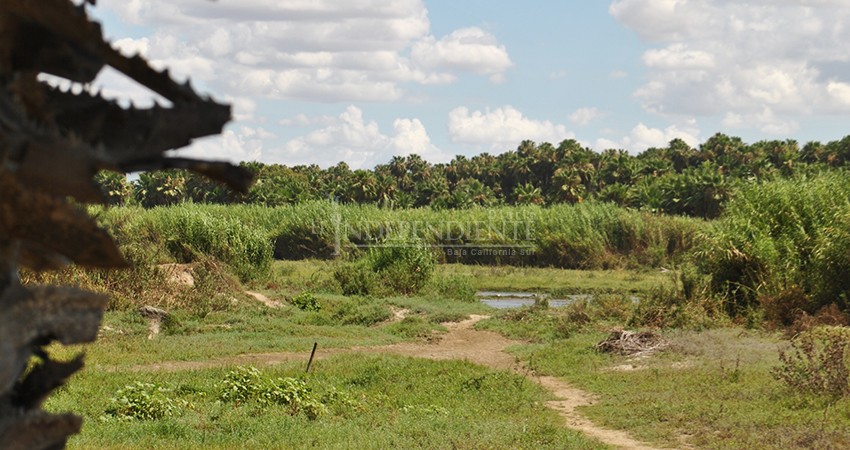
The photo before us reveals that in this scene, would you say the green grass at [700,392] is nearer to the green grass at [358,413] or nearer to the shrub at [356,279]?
the green grass at [358,413]

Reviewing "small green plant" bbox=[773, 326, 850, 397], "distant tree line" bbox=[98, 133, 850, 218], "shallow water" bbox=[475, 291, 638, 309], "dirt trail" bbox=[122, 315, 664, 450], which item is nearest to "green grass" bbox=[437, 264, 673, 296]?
"shallow water" bbox=[475, 291, 638, 309]

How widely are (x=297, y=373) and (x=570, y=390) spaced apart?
524 centimetres

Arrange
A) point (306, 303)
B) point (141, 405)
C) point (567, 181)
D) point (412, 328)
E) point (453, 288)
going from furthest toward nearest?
point (567, 181), point (453, 288), point (306, 303), point (412, 328), point (141, 405)

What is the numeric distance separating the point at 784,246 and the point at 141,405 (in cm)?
1955

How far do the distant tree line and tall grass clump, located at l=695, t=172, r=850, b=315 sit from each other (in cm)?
3585

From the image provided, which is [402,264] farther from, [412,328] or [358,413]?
[358,413]

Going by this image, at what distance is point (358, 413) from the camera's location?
15078mm

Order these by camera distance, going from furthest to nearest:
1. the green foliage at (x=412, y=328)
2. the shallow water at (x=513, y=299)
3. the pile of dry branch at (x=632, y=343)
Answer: the shallow water at (x=513, y=299)
the green foliage at (x=412, y=328)
the pile of dry branch at (x=632, y=343)

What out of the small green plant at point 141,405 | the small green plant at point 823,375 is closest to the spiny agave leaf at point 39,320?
the small green plant at point 141,405

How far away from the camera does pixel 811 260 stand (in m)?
26.5

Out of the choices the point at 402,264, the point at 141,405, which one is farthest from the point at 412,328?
the point at 141,405

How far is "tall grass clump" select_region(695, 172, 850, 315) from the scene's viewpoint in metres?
25.6

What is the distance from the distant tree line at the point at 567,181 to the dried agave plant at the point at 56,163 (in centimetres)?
6324

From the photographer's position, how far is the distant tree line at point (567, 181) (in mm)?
68188
